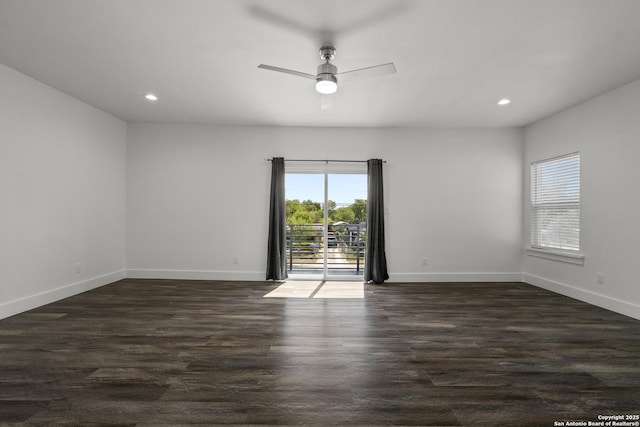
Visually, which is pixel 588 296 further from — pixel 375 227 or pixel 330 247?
pixel 330 247

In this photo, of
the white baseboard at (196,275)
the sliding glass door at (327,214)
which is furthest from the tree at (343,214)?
the white baseboard at (196,275)

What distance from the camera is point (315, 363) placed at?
2262 millimetres

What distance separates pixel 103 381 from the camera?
200 centimetres

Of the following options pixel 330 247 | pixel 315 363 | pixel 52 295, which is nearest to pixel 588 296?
pixel 330 247

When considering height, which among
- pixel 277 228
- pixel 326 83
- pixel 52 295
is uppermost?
pixel 326 83

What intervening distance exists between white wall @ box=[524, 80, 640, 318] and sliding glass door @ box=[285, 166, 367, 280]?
9.96 ft

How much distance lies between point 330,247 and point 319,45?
3.46 m

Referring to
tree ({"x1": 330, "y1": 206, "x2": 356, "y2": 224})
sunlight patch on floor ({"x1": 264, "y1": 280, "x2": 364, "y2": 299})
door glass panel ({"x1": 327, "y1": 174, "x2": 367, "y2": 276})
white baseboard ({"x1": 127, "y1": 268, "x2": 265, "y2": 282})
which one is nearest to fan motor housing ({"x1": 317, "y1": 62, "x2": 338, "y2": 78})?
door glass panel ({"x1": 327, "y1": 174, "x2": 367, "y2": 276})

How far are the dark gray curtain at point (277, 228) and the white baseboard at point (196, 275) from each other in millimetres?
315

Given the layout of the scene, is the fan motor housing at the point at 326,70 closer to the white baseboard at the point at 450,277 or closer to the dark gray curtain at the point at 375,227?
the dark gray curtain at the point at 375,227

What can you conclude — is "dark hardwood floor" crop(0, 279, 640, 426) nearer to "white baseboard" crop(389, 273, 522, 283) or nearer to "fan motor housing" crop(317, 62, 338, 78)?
"white baseboard" crop(389, 273, 522, 283)

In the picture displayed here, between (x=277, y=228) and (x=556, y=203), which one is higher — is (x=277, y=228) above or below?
below

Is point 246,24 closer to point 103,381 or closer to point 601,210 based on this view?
point 103,381

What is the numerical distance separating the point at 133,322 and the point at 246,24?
10.0ft
